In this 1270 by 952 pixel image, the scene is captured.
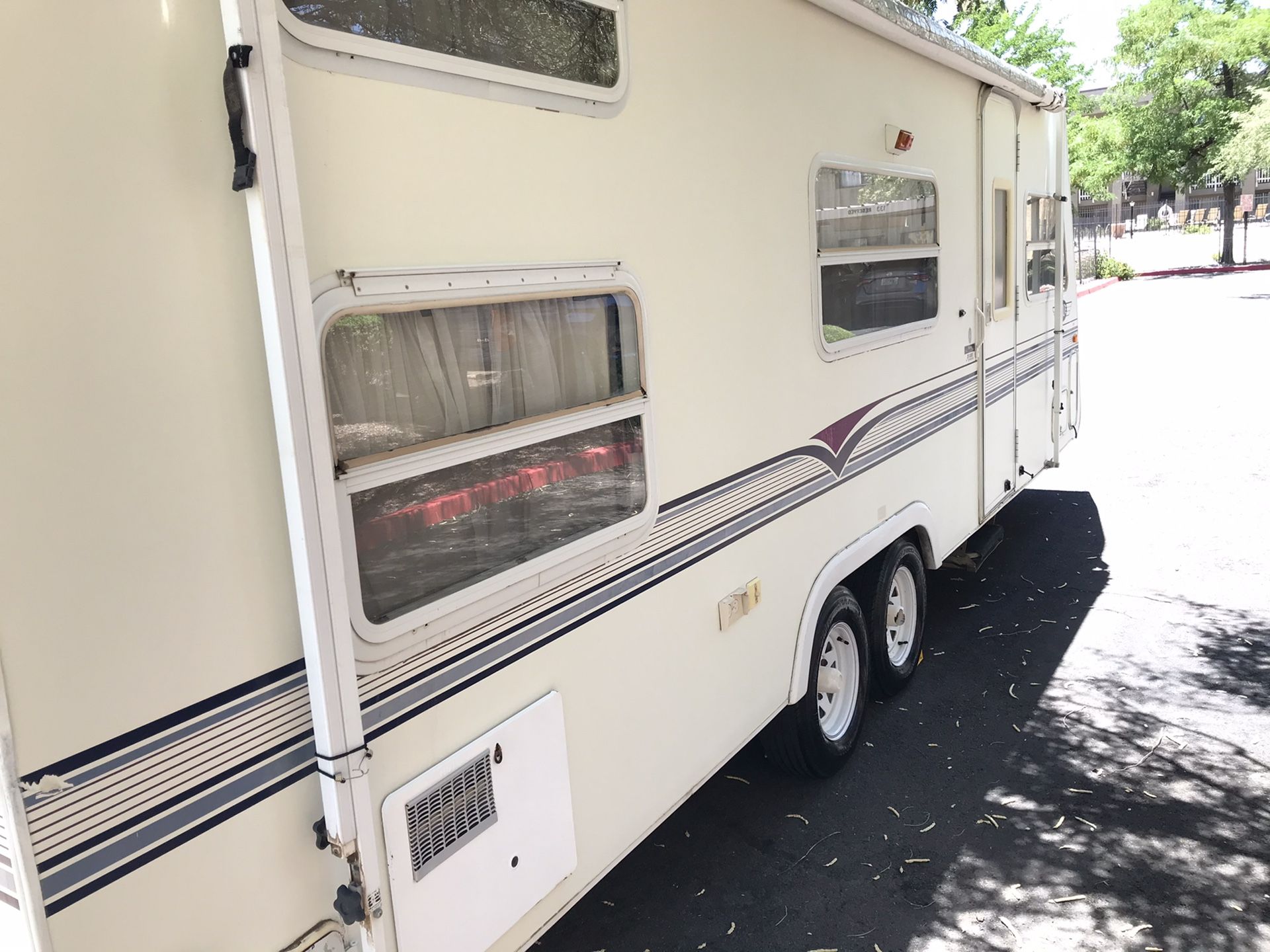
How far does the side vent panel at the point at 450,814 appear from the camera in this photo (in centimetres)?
193

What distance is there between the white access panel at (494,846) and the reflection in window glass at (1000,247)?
4022 mm

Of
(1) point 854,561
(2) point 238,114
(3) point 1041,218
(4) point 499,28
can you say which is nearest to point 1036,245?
(3) point 1041,218

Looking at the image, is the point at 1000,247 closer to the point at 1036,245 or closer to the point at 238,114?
the point at 1036,245

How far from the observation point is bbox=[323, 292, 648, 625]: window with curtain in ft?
5.96

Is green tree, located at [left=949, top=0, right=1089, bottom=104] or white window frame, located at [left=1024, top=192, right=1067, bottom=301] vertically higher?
green tree, located at [left=949, top=0, right=1089, bottom=104]

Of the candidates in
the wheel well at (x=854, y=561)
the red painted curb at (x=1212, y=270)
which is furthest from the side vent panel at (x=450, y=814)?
the red painted curb at (x=1212, y=270)

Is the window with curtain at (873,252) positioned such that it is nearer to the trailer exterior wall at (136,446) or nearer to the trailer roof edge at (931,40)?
the trailer roof edge at (931,40)

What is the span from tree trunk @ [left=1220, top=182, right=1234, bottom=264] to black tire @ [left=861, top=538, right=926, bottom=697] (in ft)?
A: 96.3

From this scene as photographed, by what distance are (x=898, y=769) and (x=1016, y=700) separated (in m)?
0.88

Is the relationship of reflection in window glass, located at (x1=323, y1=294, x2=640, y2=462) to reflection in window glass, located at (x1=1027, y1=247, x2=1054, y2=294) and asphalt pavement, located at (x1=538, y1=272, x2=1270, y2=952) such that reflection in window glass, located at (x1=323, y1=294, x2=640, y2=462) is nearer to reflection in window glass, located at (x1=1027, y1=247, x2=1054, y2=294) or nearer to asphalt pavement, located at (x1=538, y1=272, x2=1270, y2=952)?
asphalt pavement, located at (x1=538, y1=272, x2=1270, y2=952)

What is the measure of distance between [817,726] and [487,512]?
211 centimetres

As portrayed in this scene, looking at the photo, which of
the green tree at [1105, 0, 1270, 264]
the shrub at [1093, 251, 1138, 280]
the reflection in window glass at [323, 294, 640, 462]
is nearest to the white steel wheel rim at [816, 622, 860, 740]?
the reflection in window glass at [323, 294, 640, 462]

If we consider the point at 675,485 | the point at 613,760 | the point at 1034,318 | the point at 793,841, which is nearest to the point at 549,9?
the point at 675,485

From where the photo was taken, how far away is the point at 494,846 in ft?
6.90
